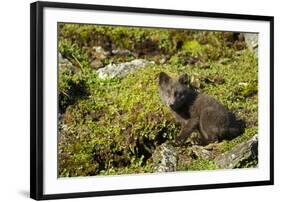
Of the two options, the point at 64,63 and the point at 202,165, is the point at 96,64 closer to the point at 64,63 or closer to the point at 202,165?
the point at 64,63

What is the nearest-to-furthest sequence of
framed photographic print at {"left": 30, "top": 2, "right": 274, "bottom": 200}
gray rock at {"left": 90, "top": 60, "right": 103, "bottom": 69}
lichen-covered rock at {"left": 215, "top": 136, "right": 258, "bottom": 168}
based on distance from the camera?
framed photographic print at {"left": 30, "top": 2, "right": 274, "bottom": 200}, gray rock at {"left": 90, "top": 60, "right": 103, "bottom": 69}, lichen-covered rock at {"left": 215, "top": 136, "right": 258, "bottom": 168}

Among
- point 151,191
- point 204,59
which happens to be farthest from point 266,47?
point 151,191

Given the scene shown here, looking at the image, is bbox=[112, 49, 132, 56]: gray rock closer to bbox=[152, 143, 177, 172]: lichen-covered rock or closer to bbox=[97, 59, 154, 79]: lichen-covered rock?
bbox=[97, 59, 154, 79]: lichen-covered rock

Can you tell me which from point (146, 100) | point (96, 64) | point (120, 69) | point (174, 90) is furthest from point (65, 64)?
point (174, 90)

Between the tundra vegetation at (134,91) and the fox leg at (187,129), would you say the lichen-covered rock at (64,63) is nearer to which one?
the tundra vegetation at (134,91)

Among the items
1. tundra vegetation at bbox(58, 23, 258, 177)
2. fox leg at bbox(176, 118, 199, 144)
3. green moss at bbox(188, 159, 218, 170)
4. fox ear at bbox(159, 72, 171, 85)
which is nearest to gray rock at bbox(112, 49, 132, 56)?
tundra vegetation at bbox(58, 23, 258, 177)

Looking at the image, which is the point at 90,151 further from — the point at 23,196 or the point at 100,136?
the point at 23,196

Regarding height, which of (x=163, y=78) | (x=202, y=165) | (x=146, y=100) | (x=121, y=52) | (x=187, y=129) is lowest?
(x=202, y=165)
